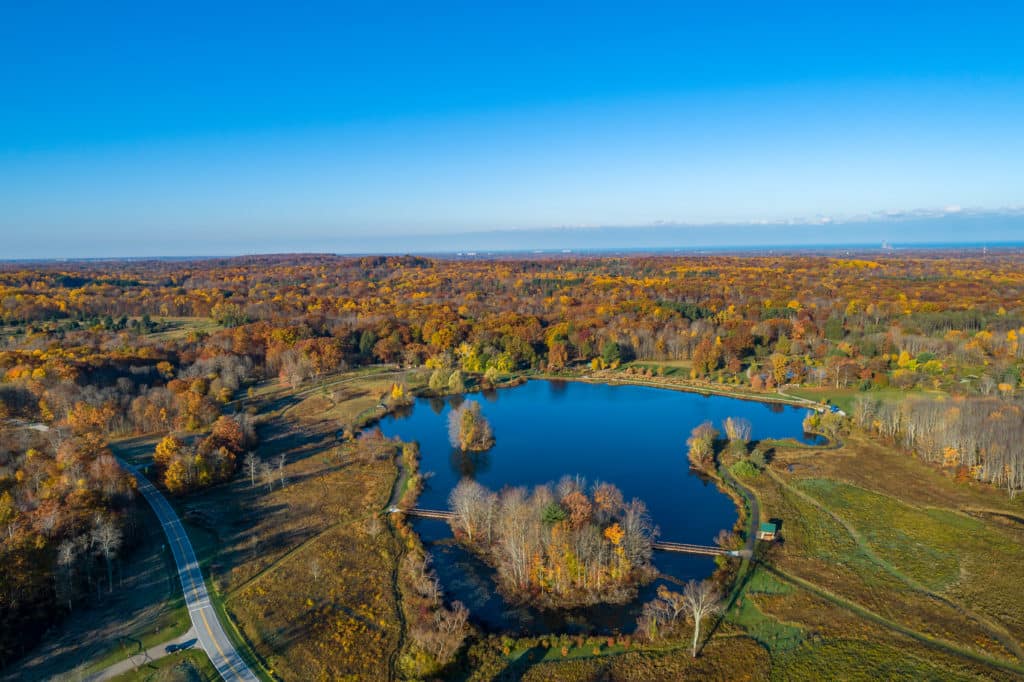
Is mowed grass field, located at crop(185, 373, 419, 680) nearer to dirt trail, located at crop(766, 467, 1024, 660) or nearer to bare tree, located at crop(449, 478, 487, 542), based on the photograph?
bare tree, located at crop(449, 478, 487, 542)

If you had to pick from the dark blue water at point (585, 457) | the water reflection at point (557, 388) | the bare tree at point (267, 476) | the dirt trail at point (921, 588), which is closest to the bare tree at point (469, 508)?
the dark blue water at point (585, 457)

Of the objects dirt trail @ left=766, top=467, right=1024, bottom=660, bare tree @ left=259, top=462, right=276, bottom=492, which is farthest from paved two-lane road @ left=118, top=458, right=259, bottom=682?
dirt trail @ left=766, top=467, right=1024, bottom=660

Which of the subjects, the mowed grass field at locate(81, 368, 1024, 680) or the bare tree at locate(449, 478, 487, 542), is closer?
the mowed grass field at locate(81, 368, 1024, 680)

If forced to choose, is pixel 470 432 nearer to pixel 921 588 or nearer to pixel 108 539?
pixel 108 539

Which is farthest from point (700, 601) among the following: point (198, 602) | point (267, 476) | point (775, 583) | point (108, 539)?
point (267, 476)

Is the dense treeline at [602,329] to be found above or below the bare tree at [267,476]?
above

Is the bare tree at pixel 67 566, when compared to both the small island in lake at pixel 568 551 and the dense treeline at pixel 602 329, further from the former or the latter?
the dense treeline at pixel 602 329

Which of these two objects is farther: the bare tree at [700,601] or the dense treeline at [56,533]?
the dense treeline at [56,533]
